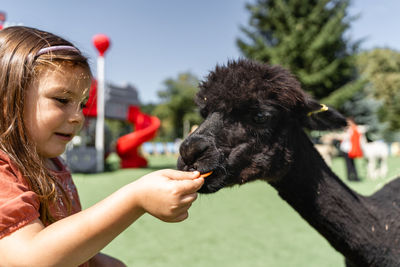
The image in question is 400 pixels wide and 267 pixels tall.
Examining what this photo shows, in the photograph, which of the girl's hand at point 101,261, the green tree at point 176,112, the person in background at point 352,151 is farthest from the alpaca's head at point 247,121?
the green tree at point 176,112

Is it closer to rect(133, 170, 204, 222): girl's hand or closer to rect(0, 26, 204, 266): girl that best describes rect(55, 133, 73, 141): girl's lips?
rect(0, 26, 204, 266): girl

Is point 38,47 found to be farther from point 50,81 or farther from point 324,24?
point 324,24

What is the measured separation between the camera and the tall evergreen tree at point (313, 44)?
21.4m

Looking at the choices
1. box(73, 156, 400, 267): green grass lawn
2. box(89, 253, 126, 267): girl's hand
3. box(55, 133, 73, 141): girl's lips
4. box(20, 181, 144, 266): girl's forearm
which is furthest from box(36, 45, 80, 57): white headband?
box(73, 156, 400, 267): green grass lawn

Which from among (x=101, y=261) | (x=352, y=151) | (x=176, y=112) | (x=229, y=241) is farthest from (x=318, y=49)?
(x=176, y=112)

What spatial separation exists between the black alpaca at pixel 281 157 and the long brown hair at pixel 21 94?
2.57 ft

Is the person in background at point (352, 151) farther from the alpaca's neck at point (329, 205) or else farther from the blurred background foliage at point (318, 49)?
the blurred background foliage at point (318, 49)

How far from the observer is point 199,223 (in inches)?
189

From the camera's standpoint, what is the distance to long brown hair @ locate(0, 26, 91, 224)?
95cm

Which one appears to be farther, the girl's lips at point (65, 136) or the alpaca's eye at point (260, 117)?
the alpaca's eye at point (260, 117)

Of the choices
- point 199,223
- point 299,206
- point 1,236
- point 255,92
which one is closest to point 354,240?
point 299,206

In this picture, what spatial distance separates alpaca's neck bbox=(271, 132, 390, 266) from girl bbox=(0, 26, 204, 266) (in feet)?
3.68

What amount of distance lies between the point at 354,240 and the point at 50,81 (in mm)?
1688

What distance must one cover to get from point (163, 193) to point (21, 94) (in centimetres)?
53
